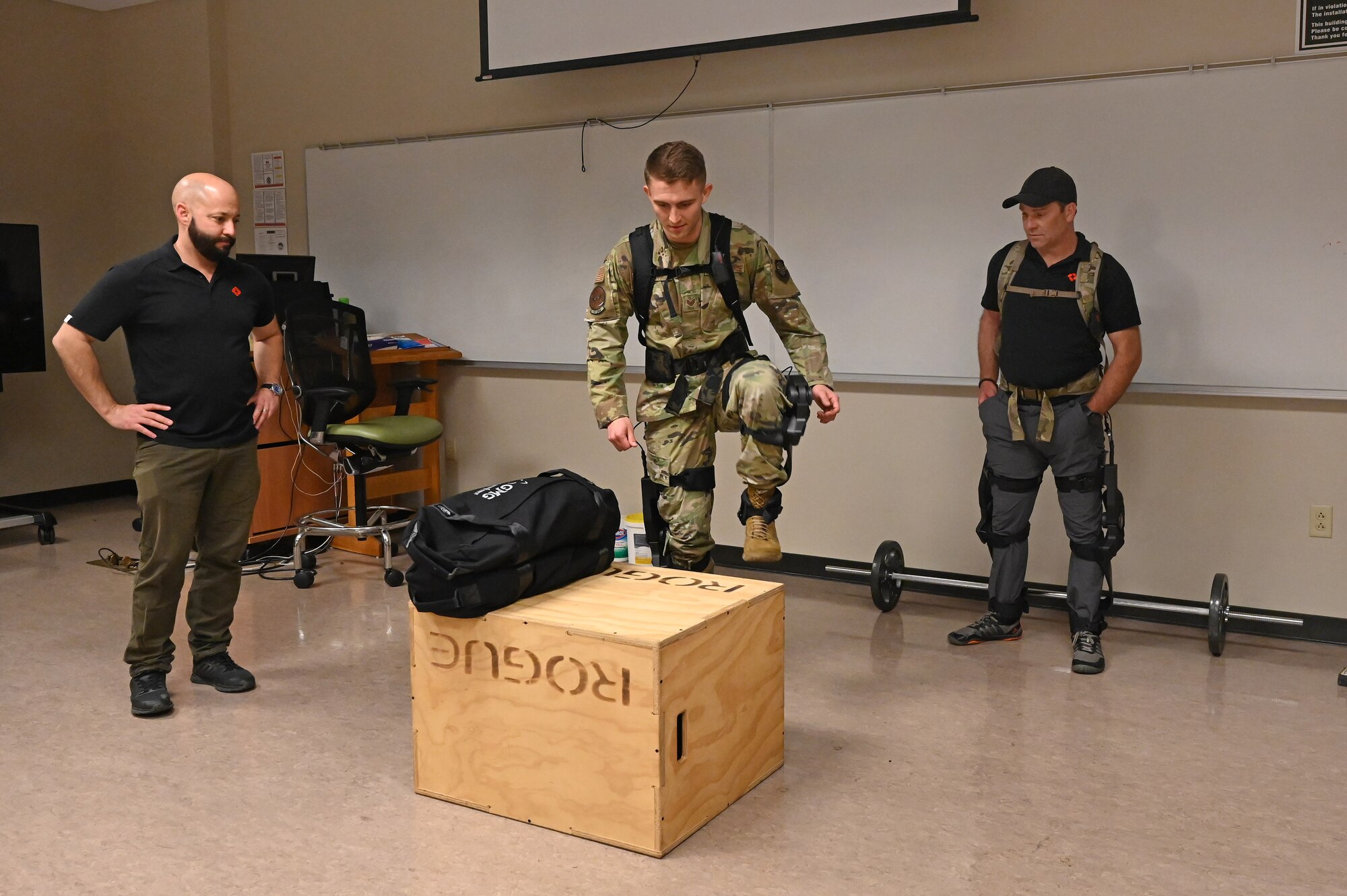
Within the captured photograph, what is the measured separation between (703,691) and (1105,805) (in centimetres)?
103

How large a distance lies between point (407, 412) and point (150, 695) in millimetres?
2361

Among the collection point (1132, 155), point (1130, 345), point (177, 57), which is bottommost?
point (1130, 345)

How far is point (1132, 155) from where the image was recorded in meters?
4.29

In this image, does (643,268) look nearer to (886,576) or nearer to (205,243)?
(205,243)

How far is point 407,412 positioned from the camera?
5.63 m

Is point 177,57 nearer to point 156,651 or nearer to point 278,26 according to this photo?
point 278,26

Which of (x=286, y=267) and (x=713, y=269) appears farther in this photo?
(x=286, y=267)

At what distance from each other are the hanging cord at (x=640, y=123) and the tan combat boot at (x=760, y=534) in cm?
270

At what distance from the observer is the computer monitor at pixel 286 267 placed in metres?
5.56

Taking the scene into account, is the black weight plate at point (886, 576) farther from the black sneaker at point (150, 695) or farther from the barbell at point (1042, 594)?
the black sneaker at point (150, 695)

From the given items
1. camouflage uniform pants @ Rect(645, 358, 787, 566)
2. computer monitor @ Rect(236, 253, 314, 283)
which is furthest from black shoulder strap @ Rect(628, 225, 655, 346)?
computer monitor @ Rect(236, 253, 314, 283)

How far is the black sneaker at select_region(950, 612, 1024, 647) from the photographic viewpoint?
416 cm

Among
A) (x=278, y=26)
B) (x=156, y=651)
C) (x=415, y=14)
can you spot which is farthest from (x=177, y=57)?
(x=156, y=651)

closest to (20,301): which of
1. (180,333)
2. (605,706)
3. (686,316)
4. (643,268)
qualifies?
(180,333)
